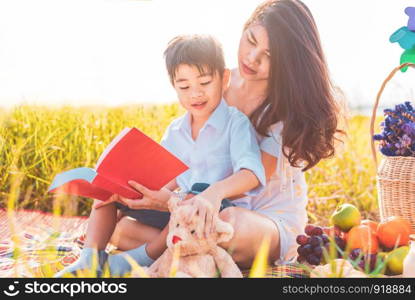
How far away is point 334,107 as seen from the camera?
2664 millimetres

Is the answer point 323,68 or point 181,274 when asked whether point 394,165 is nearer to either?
point 323,68

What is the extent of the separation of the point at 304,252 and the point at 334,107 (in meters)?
0.68

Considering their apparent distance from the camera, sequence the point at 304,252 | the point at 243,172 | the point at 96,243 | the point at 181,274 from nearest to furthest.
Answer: the point at 181,274 < the point at 243,172 < the point at 96,243 < the point at 304,252

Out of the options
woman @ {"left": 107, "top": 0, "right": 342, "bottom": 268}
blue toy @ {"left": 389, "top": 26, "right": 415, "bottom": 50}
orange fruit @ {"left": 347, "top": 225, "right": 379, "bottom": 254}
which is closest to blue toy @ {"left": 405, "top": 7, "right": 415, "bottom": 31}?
blue toy @ {"left": 389, "top": 26, "right": 415, "bottom": 50}

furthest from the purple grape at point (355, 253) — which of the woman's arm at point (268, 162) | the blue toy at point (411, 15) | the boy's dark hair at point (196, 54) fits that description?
the blue toy at point (411, 15)

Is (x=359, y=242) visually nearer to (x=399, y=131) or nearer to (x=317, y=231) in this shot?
(x=317, y=231)

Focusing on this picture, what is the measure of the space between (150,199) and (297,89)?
0.81 m

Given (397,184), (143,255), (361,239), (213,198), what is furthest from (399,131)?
(143,255)

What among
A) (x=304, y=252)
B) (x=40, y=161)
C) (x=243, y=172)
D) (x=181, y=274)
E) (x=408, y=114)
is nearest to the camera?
(x=181, y=274)

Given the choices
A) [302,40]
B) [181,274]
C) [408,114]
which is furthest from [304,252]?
[408,114]

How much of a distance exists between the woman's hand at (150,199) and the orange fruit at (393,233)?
1130 millimetres

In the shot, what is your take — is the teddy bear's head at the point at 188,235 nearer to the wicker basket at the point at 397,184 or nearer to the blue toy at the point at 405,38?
the wicker basket at the point at 397,184

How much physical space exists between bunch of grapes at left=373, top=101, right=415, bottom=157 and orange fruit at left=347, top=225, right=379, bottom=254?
0.73 m

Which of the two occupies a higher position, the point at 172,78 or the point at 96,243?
the point at 172,78
